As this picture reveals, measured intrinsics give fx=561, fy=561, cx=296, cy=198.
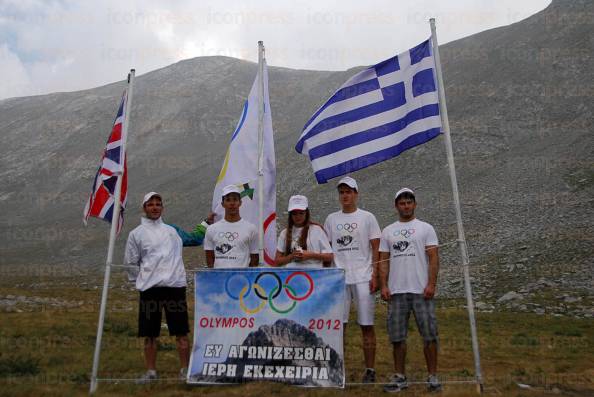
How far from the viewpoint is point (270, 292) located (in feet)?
27.5

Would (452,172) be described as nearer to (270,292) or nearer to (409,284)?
(409,284)

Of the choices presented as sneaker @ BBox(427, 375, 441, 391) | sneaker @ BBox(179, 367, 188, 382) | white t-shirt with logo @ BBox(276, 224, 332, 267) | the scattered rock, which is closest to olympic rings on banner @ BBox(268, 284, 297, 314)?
white t-shirt with logo @ BBox(276, 224, 332, 267)

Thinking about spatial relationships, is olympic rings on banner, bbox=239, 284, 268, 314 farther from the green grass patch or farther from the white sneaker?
the green grass patch

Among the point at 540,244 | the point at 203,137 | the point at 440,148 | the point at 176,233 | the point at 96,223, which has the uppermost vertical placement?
the point at 203,137

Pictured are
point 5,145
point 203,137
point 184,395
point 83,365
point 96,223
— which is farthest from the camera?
point 5,145

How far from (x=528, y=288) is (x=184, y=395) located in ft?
73.4

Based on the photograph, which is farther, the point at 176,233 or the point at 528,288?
the point at 528,288

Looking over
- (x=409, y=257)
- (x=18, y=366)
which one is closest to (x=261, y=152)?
(x=409, y=257)

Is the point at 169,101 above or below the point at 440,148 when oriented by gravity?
above

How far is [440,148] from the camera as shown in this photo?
190ft

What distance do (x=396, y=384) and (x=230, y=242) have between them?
3271 mm

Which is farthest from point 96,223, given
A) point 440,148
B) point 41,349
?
point 41,349

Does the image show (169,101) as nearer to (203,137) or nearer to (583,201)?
(203,137)

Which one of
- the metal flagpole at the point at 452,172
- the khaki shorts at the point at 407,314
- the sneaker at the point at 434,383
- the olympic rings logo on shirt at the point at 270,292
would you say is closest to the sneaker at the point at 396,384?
the sneaker at the point at 434,383
